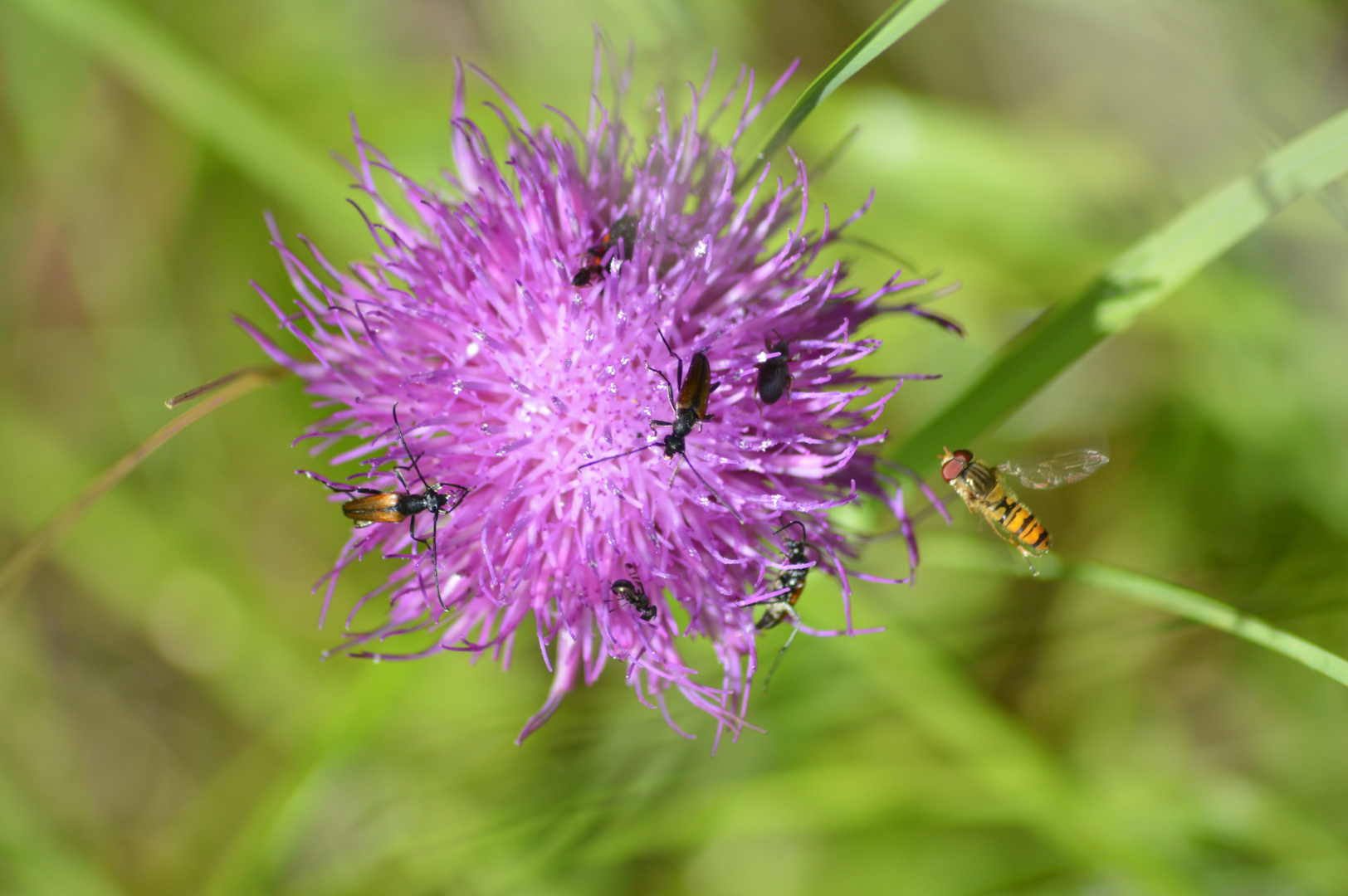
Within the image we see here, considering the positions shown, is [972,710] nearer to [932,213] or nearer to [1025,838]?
[1025,838]

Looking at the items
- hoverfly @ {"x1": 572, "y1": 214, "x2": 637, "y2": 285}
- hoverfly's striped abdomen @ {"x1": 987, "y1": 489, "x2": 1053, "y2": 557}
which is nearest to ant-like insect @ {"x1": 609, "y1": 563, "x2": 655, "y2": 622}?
hoverfly @ {"x1": 572, "y1": 214, "x2": 637, "y2": 285}

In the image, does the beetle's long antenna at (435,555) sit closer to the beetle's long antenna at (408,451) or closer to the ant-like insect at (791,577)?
the beetle's long antenna at (408,451)

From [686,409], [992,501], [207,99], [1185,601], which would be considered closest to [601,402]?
[686,409]

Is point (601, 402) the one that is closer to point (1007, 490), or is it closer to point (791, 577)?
point (791, 577)

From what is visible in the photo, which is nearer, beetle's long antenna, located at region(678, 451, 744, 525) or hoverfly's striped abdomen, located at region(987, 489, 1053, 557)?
beetle's long antenna, located at region(678, 451, 744, 525)

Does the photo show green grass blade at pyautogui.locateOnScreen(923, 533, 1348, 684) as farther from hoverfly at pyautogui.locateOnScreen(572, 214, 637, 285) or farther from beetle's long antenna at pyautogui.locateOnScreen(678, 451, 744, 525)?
hoverfly at pyautogui.locateOnScreen(572, 214, 637, 285)
